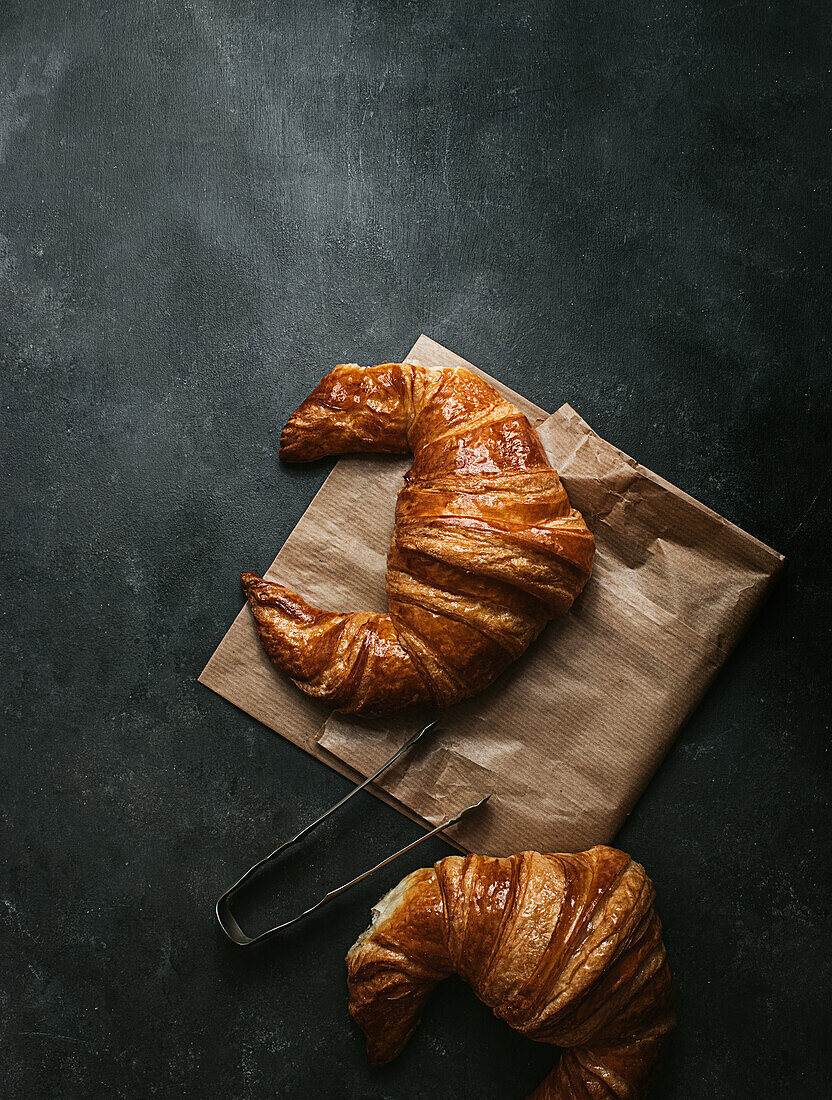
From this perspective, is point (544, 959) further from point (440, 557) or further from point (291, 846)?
point (440, 557)

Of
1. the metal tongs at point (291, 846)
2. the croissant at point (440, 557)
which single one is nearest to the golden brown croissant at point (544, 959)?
the metal tongs at point (291, 846)

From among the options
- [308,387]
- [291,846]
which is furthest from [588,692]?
[308,387]

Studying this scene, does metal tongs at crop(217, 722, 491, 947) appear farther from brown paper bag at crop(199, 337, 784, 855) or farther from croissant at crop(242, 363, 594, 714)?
croissant at crop(242, 363, 594, 714)

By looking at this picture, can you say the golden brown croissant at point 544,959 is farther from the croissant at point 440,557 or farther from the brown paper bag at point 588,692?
the croissant at point 440,557

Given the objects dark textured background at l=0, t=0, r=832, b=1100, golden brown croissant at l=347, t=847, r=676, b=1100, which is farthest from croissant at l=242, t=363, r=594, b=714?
golden brown croissant at l=347, t=847, r=676, b=1100

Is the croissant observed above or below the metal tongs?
above
